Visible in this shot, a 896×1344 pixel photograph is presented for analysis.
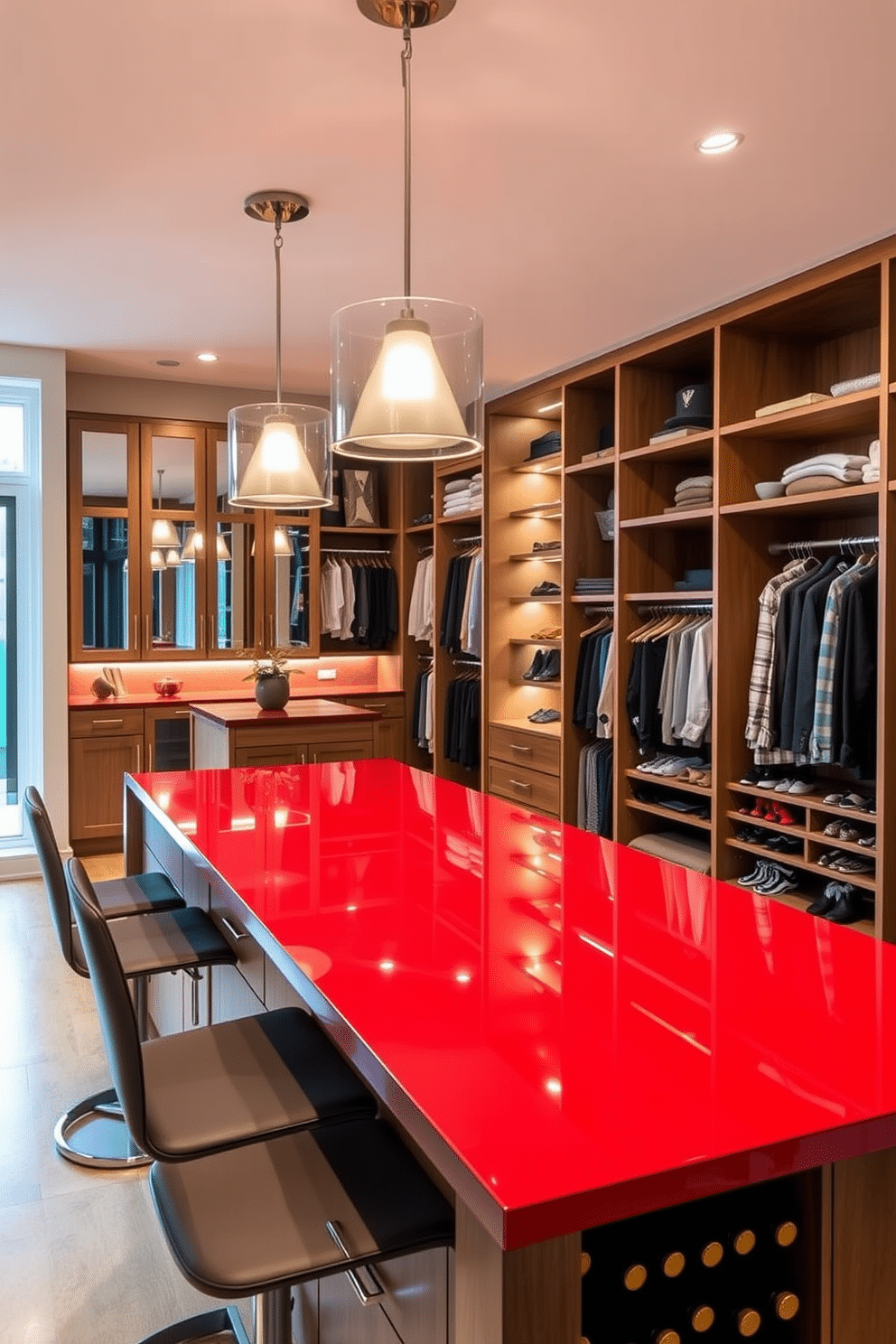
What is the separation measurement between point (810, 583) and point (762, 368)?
3.37 feet

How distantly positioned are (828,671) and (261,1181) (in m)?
2.98

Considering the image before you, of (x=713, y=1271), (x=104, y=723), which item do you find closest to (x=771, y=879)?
(x=713, y=1271)

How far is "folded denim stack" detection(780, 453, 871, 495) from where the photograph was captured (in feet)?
12.6

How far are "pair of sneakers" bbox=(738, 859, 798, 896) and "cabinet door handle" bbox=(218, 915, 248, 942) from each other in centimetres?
249

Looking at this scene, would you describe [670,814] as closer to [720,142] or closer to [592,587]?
[592,587]

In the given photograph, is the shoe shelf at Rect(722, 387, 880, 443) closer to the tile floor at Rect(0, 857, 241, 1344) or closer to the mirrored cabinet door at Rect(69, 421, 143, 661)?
the tile floor at Rect(0, 857, 241, 1344)

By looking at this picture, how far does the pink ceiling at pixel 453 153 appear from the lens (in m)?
2.39

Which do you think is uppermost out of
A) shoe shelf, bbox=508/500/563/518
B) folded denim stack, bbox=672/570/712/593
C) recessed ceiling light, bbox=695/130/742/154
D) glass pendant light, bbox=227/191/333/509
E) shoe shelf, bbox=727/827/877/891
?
recessed ceiling light, bbox=695/130/742/154

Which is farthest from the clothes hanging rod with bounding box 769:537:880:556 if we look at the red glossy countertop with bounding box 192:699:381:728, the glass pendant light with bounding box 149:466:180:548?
the glass pendant light with bounding box 149:466:180:548

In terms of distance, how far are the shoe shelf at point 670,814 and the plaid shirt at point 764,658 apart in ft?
1.50

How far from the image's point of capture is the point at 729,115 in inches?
109

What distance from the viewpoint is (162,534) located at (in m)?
6.24

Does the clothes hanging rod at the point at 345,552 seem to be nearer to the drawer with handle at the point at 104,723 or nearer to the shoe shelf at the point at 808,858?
the drawer with handle at the point at 104,723

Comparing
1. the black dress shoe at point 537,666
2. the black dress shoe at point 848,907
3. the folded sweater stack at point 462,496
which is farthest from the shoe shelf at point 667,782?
the folded sweater stack at point 462,496
